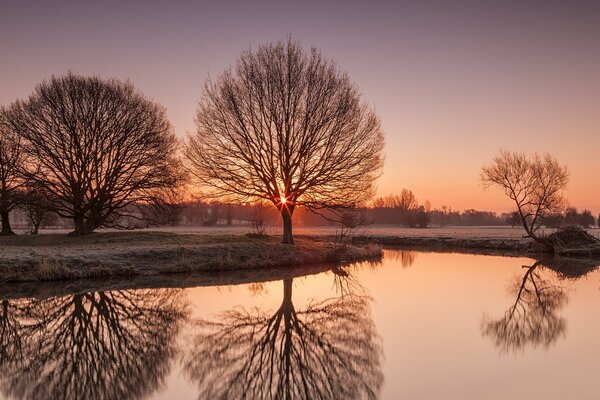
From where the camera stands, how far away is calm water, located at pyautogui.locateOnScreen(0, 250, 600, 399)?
7.47 m

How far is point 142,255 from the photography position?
23234 mm

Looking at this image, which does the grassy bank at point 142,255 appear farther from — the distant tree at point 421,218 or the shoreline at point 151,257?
the distant tree at point 421,218

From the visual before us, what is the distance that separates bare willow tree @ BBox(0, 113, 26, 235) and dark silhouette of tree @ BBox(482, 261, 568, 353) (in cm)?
3460

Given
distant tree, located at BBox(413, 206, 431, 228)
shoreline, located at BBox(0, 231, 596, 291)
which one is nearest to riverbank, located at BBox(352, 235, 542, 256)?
shoreline, located at BBox(0, 231, 596, 291)

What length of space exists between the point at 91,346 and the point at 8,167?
32.8 meters

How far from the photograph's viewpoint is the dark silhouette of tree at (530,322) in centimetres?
1041

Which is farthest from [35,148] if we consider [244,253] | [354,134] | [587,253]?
[587,253]

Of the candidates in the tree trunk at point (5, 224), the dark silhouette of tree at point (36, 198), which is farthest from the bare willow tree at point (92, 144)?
the tree trunk at point (5, 224)

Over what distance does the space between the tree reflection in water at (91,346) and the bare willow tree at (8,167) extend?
2463cm

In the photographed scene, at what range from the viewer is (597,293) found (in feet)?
57.8

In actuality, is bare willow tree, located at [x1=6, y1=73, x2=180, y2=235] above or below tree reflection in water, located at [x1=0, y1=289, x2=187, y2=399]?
above

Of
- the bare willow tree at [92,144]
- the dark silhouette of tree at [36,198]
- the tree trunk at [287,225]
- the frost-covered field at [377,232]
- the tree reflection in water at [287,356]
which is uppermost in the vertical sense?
the bare willow tree at [92,144]

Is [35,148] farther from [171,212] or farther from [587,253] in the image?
[587,253]

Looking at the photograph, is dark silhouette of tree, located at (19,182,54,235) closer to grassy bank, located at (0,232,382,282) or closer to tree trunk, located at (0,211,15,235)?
grassy bank, located at (0,232,382,282)
